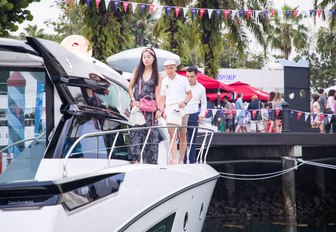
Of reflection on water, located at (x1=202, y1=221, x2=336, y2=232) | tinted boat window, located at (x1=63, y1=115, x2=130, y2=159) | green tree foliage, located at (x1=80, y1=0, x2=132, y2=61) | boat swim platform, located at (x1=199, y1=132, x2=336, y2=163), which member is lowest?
reflection on water, located at (x1=202, y1=221, x2=336, y2=232)

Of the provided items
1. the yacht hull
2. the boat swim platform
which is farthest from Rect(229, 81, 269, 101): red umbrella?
the yacht hull

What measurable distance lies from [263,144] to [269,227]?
2.07 meters

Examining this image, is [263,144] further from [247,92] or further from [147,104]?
[247,92]

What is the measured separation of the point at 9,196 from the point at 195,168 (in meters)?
3.85

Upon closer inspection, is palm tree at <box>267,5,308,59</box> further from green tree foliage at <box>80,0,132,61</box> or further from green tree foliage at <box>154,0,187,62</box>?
green tree foliage at <box>80,0,132,61</box>

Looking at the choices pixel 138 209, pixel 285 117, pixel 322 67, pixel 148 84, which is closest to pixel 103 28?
pixel 285 117

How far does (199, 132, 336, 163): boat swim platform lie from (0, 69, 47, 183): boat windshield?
11668 mm

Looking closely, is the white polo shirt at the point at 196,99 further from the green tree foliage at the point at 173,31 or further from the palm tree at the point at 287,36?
the palm tree at the point at 287,36

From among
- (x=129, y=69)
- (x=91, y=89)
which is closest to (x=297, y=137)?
(x=129, y=69)

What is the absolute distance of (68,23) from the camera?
51.1 m

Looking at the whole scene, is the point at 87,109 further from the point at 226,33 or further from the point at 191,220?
the point at 226,33

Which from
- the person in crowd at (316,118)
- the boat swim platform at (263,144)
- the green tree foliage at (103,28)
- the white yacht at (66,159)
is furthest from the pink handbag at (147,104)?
the green tree foliage at (103,28)

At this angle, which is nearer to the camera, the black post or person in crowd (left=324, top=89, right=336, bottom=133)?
the black post

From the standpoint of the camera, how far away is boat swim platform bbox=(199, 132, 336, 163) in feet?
62.8
